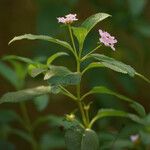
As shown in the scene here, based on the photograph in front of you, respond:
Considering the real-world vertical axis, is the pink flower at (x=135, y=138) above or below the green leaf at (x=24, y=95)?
below

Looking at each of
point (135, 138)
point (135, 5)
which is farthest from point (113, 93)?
point (135, 5)

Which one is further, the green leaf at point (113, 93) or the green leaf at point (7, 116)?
the green leaf at point (7, 116)

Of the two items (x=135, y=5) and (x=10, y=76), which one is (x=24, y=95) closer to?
(x=10, y=76)

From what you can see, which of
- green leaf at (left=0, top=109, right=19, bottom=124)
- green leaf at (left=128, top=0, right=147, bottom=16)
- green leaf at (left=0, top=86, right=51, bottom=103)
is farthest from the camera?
green leaf at (left=128, top=0, right=147, bottom=16)

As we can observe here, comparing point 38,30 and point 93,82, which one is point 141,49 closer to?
point 93,82

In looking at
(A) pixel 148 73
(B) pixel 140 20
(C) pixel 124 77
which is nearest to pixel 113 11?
(B) pixel 140 20

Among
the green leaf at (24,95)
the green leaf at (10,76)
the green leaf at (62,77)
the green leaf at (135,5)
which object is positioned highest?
the green leaf at (62,77)

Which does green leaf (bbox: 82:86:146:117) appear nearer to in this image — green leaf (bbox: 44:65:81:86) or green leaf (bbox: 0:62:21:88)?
A: green leaf (bbox: 44:65:81:86)

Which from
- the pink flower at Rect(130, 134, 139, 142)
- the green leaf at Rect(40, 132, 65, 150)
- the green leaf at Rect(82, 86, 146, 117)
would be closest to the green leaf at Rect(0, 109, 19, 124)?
the green leaf at Rect(40, 132, 65, 150)

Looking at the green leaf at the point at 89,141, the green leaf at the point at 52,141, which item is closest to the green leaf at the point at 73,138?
the green leaf at the point at 89,141

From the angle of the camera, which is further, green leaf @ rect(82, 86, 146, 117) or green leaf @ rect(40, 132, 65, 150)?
green leaf @ rect(40, 132, 65, 150)

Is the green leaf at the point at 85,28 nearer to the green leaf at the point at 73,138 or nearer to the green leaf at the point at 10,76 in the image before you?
the green leaf at the point at 73,138

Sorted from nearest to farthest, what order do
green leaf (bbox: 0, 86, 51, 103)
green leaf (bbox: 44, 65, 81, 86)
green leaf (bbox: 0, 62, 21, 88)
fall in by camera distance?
green leaf (bbox: 44, 65, 81, 86)
green leaf (bbox: 0, 86, 51, 103)
green leaf (bbox: 0, 62, 21, 88)
